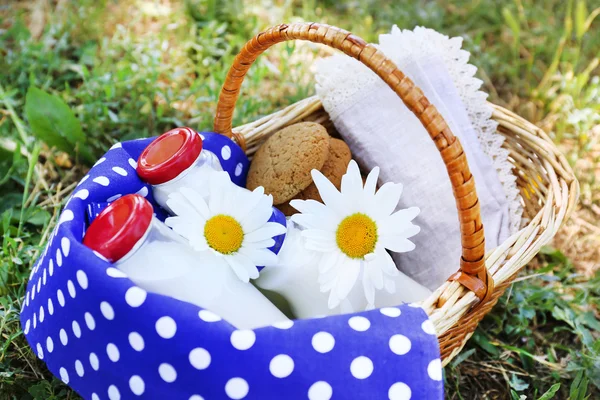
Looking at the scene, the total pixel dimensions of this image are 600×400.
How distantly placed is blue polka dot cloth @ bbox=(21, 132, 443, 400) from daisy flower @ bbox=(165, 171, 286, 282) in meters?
0.12

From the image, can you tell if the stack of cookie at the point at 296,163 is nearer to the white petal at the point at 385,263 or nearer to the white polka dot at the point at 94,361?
the white petal at the point at 385,263

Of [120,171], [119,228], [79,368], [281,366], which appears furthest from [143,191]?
[281,366]

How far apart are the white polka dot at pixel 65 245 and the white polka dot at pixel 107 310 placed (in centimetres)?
9

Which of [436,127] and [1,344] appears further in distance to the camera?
[1,344]

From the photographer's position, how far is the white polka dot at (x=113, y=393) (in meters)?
0.70

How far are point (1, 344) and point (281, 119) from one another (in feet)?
2.03

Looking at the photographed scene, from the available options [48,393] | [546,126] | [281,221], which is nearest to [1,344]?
[48,393]

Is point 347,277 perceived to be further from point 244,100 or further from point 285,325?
point 244,100

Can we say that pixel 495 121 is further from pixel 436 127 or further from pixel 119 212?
pixel 119 212

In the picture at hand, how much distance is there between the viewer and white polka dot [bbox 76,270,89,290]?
2.29 feet

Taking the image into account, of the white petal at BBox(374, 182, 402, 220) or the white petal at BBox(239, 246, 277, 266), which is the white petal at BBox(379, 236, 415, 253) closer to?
the white petal at BBox(374, 182, 402, 220)

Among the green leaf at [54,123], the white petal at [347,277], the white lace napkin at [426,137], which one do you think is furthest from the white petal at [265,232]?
the green leaf at [54,123]

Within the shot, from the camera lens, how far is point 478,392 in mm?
1046

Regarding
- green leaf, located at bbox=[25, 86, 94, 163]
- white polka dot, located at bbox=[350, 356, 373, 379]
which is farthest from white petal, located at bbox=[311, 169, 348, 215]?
green leaf, located at bbox=[25, 86, 94, 163]
